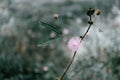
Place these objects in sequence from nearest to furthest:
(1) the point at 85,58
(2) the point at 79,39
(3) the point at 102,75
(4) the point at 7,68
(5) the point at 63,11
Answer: (2) the point at 79,39, (3) the point at 102,75, (1) the point at 85,58, (4) the point at 7,68, (5) the point at 63,11

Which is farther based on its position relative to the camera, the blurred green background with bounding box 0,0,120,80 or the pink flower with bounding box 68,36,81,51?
the blurred green background with bounding box 0,0,120,80

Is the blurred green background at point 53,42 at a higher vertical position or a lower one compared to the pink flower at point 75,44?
lower

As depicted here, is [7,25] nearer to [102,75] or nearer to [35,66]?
[35,66]

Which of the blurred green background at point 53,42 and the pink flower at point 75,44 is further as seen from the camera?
the blurred green background at point 53,42

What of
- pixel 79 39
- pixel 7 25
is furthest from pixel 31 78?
pixel 79 39

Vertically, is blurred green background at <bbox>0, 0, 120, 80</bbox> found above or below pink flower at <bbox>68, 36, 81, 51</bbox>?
below

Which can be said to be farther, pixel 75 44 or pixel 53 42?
pixel 53 42

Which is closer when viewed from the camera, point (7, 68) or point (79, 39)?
point (79, 39)

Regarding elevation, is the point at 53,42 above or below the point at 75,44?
below
